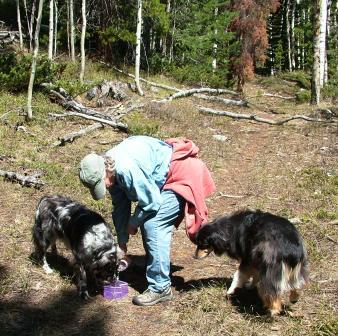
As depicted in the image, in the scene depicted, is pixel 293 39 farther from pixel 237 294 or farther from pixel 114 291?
pixel 114 291

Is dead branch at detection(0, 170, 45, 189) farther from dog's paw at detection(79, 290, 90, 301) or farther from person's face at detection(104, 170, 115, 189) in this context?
person's face at detection(104, 170, 115, 189)

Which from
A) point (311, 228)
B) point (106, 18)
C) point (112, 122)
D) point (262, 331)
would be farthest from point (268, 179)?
point (106, 18)

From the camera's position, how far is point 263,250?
13.9ft

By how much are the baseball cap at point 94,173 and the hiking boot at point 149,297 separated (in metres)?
1.30

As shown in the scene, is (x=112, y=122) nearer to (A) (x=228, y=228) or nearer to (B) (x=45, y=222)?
(B) (x=45, y=222)

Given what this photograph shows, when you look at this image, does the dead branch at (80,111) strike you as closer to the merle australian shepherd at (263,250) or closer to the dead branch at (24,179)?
the dead branch at (24,179)

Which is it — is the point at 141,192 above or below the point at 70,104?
below

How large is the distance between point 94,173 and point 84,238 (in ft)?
3.39

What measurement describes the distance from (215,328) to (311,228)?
2.71 m

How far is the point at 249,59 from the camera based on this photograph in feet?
71.6

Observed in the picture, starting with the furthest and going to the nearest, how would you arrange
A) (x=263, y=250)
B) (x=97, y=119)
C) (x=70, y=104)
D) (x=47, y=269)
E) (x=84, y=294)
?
(x=70, y=104) < (x=97, y=119) < (x=47, y=269) < (x=84, y=294) < (x=263, y=250)

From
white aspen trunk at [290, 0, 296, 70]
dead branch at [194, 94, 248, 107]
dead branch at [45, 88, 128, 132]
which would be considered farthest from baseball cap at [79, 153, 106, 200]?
white aspen trunk at [290, 0, 296, 70]

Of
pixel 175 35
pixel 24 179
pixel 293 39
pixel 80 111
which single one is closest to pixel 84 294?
pixel 24 179

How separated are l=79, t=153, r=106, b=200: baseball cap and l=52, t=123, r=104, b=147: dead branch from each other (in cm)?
606
